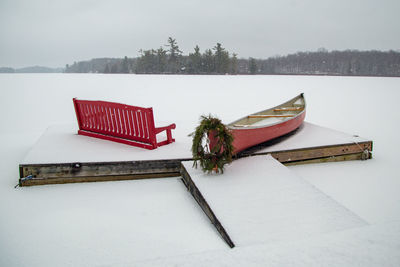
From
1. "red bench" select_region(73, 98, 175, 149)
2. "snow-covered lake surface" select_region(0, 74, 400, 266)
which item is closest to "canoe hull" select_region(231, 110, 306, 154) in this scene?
"snow-covered lake surface" select_region(0, 74, 400, 266)

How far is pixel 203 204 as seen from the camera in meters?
3.86

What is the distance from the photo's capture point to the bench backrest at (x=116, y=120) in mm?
5324

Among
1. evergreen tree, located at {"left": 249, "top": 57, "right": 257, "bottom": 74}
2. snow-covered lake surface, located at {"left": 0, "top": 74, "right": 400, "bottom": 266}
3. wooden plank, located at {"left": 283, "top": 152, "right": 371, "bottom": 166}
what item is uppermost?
evergreen tree, located at {"left": 249, "top": 57, "right": 257, "bottom": 74}

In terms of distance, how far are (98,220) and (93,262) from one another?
0.91 m

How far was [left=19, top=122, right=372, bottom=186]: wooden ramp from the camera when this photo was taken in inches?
185

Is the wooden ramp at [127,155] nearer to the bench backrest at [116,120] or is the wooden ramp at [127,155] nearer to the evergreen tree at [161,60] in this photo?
the bench backrest at [116,120]

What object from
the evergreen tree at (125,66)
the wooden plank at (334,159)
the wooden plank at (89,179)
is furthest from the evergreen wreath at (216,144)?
the evergreen tree at (125,66)

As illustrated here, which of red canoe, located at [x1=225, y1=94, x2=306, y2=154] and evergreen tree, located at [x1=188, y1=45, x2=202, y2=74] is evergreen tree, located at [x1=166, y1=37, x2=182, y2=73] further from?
red canoe, located at [x1=225, y1=94, x2=306, y2=154]

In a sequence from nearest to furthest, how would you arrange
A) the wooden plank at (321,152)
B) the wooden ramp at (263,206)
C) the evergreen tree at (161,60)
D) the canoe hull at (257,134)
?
the wooden ramp at (263,206) → the canoe hull at (257,134) → the wooden plank at (321,152) → the evergreen tree at (161,60)

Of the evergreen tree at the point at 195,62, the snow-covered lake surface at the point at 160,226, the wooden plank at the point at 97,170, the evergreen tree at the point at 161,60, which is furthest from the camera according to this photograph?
the evergreen tree at the point at 161,60

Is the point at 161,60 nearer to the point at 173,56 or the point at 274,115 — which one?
the point at 173,56

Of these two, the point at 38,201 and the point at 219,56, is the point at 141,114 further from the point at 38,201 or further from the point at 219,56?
the point at 219,56

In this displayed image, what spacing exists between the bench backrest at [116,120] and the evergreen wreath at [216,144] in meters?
1.18

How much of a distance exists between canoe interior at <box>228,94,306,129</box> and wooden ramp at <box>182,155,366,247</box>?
2342mm
